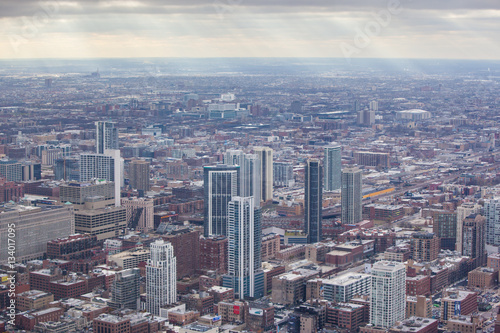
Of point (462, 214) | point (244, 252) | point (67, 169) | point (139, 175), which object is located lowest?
point (244, 252)

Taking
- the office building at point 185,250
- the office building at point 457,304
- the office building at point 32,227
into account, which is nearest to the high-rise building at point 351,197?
the office building at point 185,250

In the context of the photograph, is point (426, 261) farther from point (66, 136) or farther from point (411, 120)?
point (411, 120)

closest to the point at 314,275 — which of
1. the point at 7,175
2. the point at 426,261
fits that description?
the point at 426,261

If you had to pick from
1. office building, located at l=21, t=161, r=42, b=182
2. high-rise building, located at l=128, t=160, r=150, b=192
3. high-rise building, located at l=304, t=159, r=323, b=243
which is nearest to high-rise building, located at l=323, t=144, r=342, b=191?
high-rise building, located at l=304, t=159, r=323, b=243

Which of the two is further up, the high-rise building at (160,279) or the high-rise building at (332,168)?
the high-rise building at (332,168)

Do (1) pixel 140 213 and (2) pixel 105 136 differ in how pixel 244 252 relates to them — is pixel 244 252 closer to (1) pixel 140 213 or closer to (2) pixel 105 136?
(1) pixel 140 213

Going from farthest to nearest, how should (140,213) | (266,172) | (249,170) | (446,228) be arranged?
(266,172) < (249,170) < (140,213) < (446,228)

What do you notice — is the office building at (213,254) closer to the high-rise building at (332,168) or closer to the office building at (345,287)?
the office building at (345,287)

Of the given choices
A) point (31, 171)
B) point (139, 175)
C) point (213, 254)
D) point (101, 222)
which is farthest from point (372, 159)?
point (213, 254)
